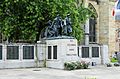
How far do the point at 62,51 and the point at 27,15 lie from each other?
6.49m

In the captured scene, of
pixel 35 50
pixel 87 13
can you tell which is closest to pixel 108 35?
pixel 87 13

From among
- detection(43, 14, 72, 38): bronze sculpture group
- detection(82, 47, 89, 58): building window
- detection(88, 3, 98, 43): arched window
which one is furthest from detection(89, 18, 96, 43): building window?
detection(43, 14, 72, 38): bronze sculpture group

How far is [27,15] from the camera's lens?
28547 millimetres

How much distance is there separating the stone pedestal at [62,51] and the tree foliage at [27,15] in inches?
165

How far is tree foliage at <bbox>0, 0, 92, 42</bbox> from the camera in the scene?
28.1m

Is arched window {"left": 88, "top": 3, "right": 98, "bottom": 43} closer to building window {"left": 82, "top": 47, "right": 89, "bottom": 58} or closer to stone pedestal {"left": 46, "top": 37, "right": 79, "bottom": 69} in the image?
building window {"left": 82, "top": 47, "right": 89, "bottom": 58}

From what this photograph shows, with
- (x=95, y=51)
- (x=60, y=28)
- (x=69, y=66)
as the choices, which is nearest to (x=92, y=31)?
(x=95, y=51)

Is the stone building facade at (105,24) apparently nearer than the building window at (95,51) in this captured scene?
No

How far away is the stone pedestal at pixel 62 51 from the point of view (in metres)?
23.6

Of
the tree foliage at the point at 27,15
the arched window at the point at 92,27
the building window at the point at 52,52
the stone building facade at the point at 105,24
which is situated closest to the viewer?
the building window at the point at 52,52

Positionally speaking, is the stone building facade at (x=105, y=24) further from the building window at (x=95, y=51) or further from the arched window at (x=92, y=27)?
the building window at (x=95, y=51)

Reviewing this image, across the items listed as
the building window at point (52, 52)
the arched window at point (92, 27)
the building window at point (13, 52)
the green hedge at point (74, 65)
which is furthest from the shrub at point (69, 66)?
the arched window at point (92, 27)

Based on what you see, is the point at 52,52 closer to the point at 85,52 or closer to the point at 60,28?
the point at 60,28

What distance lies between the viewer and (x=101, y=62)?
97.6 ft
